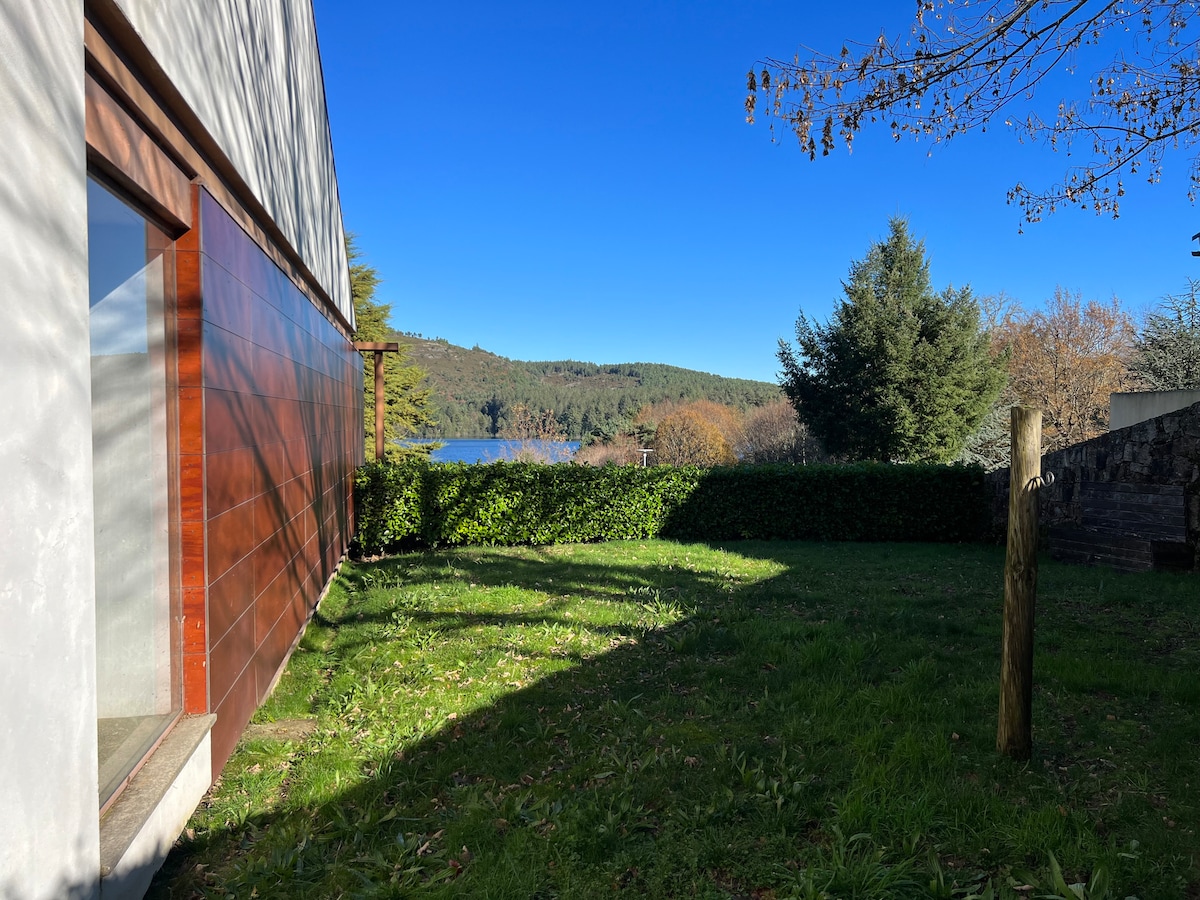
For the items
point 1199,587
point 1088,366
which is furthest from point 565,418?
point 1199,587

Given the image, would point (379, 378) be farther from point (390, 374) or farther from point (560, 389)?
point (560, 389)

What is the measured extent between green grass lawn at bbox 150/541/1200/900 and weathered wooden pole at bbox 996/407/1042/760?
0.16 meters

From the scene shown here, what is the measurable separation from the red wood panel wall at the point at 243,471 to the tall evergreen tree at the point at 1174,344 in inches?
774

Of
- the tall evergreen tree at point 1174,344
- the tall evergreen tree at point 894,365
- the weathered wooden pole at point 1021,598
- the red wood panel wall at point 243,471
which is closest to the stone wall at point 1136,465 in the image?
the weathered wooden pole at point 1021,598

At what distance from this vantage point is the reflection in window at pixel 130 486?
255 cm

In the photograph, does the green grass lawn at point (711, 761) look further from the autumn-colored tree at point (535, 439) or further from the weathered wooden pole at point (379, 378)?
the autumn-colored tree at point (535, 439)

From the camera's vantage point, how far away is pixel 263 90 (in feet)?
14.5

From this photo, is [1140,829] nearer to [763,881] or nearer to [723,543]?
[763,881]

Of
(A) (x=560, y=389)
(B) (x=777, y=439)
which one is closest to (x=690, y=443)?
(B) (x=777, y=439)

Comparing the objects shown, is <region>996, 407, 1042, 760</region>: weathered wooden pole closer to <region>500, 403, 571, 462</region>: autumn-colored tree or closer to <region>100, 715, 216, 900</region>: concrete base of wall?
<region>100, 715, 216, 900</region>: concrete base of wall

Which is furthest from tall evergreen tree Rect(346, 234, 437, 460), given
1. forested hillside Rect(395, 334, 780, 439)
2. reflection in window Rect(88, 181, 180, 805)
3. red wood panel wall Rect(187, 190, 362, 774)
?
reflection in window Rect(88, 181, 180, 805)

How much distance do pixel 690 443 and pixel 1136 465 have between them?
2466 cm

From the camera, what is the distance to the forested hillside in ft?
145

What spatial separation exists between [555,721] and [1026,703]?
7.80ft
